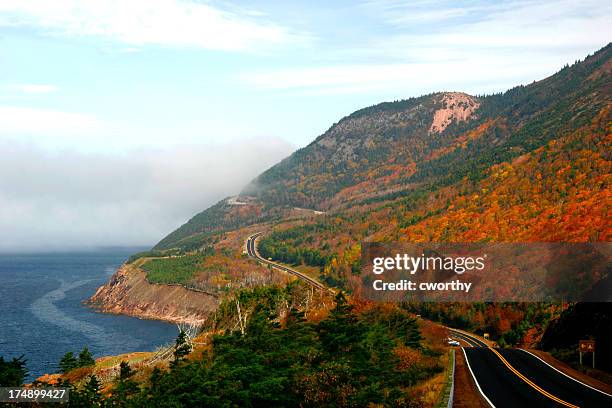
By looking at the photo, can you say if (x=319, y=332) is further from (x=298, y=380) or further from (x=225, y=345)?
(x=298, y=380)

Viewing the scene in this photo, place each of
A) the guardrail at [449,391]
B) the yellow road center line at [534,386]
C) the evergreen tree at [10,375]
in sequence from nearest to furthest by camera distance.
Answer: the guardrail at [449,391] < the yellow road center line at [534,386] < the evergreen tree at [10,375]

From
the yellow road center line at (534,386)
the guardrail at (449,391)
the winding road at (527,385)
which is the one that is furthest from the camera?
the winding road at (527,385)

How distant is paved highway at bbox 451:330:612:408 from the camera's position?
130ft

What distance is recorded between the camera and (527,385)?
149ft

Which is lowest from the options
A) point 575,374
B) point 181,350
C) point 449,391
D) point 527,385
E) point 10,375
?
point 10,375

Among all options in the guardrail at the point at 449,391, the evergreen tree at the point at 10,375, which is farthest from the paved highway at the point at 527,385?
the evergreen tree at the point at 10,375

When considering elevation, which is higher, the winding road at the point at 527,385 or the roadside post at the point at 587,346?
the roadside post at the point at 587,346

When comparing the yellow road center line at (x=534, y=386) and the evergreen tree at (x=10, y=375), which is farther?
the evergreen tree at (x=10, y=375)

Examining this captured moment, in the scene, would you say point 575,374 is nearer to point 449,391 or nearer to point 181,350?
point 449,391

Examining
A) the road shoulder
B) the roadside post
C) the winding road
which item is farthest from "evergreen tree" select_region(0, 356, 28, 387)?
the roadside post

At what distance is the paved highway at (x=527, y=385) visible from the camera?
130 ft

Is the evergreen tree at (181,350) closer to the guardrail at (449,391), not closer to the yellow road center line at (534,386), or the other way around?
the guardrail at (449,391)

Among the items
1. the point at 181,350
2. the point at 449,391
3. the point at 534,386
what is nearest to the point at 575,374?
the point at 534,386

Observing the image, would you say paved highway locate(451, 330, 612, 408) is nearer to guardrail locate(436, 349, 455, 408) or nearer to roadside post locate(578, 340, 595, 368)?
guardrail locate(436, 349, 455, 408)
